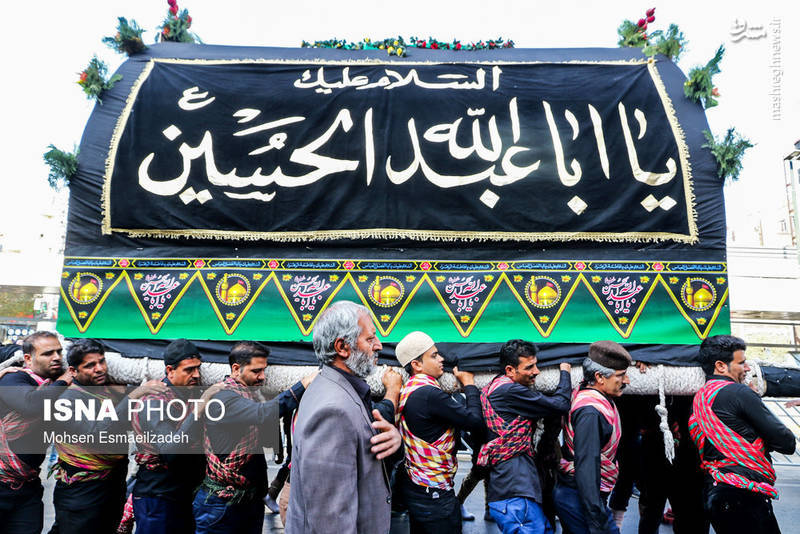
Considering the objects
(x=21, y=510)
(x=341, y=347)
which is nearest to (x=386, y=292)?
(x=341, y=347)

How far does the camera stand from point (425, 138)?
424 centimetres

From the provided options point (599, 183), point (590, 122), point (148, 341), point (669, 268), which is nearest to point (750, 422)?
point (669, 268)

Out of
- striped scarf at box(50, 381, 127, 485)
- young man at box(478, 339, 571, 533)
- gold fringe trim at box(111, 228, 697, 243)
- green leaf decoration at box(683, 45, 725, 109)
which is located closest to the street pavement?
striped scarf at box(50, 381, 127, 485)

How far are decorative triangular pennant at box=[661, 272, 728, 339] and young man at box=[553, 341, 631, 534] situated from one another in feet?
3.31

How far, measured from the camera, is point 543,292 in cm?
399

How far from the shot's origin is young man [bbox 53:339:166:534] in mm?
3379

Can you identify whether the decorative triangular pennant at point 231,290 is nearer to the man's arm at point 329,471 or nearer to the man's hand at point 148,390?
the man's hand at point 148,390

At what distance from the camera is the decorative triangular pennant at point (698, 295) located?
391 centimetres

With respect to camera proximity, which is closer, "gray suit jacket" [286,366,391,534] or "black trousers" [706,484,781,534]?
"gray suit jacket" [286,366,391,534]

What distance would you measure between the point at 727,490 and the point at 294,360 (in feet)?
9.88

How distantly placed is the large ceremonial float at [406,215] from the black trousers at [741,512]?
0.88 metres

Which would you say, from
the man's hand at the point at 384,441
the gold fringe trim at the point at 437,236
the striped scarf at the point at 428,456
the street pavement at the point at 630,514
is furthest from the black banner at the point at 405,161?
the street pavement at the point at 630,514

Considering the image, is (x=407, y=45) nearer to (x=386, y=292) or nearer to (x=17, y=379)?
(x=386, y=292)

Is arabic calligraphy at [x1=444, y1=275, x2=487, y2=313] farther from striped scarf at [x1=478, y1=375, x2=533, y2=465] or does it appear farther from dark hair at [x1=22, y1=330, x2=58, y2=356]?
dark hair at [x1=22, y1=330, x2=58, y2=356]
